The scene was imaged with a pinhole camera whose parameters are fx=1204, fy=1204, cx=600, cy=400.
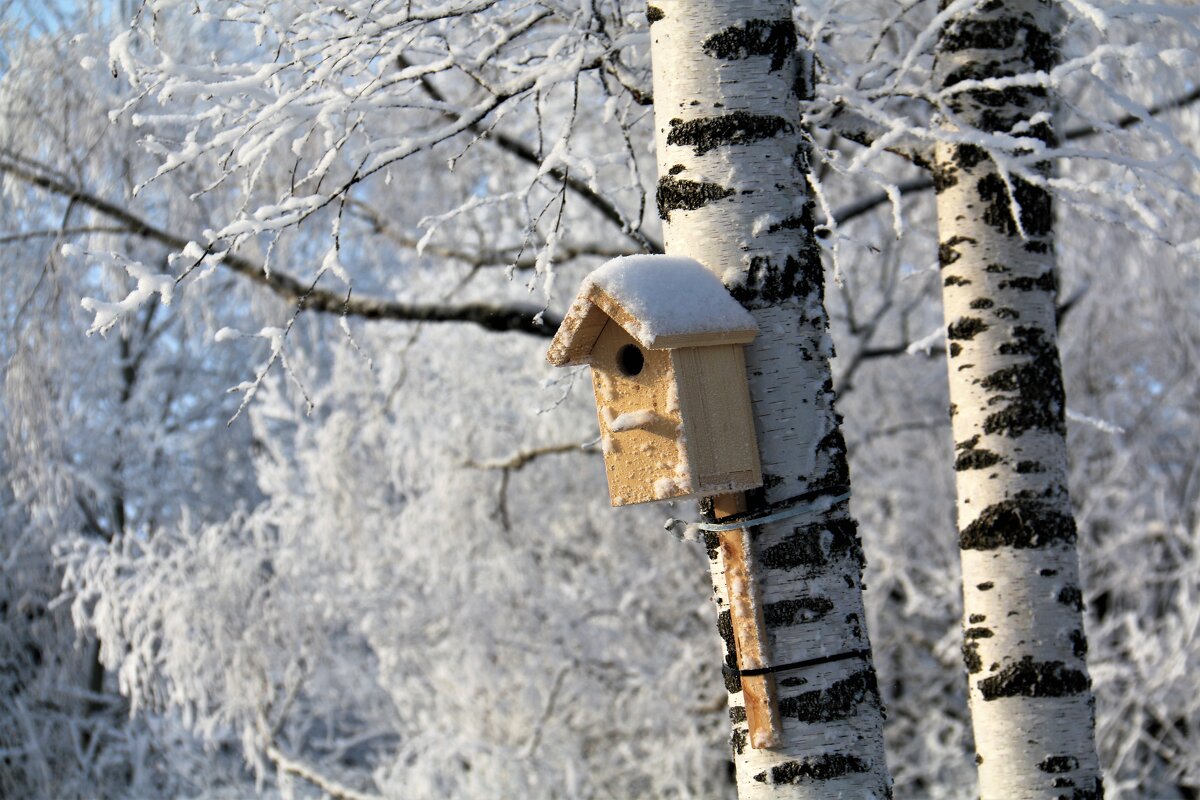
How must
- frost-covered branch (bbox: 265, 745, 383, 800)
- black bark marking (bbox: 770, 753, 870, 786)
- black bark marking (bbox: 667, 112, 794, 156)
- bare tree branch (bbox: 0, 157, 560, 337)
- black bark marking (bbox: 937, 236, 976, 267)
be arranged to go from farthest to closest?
frost-covered branch (bbox: 265, 745, 383, 800) < bare tree branch (bbox: 0, 157, 560, 337) < black bark marking (bbox: 937, 236, 976, 267) < black bark marking (bbox: 667, 112, 794, 156) < black bark marking (bbox: 770, 753, 870, 786)

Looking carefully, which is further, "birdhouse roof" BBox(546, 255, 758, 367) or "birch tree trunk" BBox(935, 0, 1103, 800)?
"birch tree trunk" BBox(935, 0, 1103, 800)

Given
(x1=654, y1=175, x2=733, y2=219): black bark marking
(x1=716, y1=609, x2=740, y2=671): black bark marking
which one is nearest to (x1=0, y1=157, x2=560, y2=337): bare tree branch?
(x1=654, y1=175, x2=733, y2=219): black bark marking

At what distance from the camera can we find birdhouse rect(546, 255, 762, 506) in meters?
1.76

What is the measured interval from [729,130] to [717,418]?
1.44 ft

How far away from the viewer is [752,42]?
1.84 m

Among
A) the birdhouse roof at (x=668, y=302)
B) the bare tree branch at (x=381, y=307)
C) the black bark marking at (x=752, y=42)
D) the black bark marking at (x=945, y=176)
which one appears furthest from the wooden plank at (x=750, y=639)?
the bare tree branch at (x=381, y=307)

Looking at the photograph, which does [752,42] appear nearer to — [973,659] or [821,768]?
[821,768]

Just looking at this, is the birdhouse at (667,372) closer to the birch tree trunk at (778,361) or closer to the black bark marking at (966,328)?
the birch tree trunk at (778,361)

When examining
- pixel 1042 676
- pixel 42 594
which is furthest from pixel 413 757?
pixel 1042 676

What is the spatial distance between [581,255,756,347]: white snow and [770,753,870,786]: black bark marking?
0.63 meters

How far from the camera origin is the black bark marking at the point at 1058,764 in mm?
2566

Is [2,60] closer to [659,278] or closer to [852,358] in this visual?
[659,278]

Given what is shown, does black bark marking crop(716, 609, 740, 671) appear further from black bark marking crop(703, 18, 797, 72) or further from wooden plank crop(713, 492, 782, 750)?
black bark marking crop(703, 18, 797, 72)

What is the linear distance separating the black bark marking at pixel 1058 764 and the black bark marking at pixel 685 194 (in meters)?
1.52
